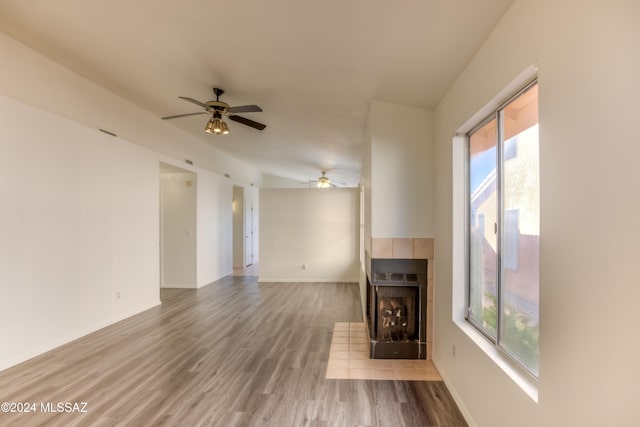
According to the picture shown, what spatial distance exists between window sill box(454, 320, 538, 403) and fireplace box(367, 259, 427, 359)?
809mm

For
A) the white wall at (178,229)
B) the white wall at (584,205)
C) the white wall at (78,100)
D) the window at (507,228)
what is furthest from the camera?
the white wall at (178,229)

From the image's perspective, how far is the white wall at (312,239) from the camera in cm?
722

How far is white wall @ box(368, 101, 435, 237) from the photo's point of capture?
316 centimetres

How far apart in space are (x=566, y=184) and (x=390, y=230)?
6.64 ft

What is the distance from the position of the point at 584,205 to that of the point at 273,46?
7.40 feet

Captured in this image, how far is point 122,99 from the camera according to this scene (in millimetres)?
4406

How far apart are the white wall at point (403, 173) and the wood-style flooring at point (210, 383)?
57.7 inches

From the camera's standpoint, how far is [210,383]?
8.82 feet

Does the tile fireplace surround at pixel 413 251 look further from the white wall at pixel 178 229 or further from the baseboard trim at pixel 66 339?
the white wall at pixel 178 229

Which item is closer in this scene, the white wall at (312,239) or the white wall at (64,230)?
the white wall at (64,230)

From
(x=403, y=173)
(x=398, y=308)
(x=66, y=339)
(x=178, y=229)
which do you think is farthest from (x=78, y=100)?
(x=398, y=308)

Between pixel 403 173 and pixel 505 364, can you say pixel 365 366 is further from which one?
pixel 403 173

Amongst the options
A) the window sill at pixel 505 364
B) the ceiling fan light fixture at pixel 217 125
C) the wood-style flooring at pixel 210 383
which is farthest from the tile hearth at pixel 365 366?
the ceiling fan light fixture at pixel 217 125

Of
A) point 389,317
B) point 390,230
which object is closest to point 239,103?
point 390,230
